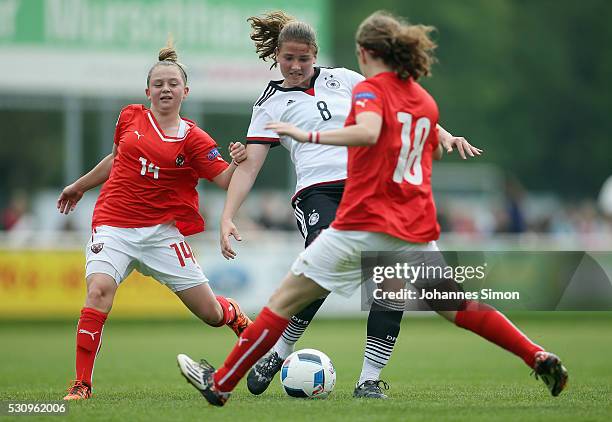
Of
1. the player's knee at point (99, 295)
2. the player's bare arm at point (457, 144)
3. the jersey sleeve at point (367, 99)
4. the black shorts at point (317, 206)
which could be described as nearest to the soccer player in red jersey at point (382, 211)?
the jersey sleeve at point (367, 99)

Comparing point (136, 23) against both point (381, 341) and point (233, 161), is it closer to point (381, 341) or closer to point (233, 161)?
point (233, 161)

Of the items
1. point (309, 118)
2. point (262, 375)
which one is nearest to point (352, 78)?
point (309, 118)

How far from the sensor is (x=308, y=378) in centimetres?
723

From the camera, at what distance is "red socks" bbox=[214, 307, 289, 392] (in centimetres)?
616

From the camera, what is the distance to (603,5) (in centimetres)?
4412

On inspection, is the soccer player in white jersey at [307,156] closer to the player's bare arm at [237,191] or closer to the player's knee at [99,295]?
the player's bare arm at [237,191]

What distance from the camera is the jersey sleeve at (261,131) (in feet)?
23.9

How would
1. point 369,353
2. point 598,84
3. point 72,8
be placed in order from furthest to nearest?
point 598,84 < point 72,8 < point 369,353

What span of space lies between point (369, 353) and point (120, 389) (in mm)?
2066

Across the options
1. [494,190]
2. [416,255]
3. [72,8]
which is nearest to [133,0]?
[72,8]

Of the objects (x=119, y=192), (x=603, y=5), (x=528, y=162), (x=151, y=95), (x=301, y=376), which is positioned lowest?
(x=528, y=162)

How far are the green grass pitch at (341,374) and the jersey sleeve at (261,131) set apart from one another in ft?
5.68

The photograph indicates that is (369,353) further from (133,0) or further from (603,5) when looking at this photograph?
(603,5)

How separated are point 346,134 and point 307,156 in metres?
1.66
